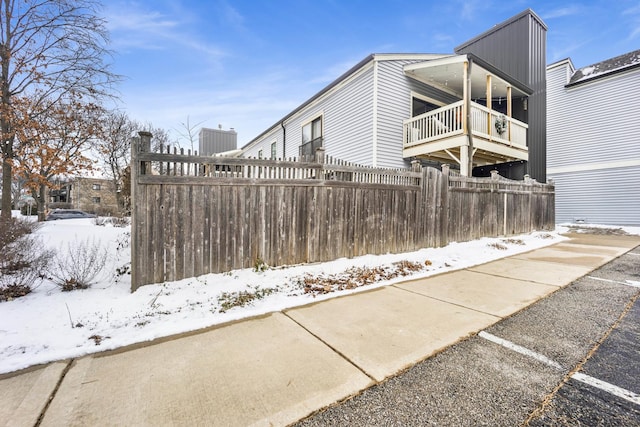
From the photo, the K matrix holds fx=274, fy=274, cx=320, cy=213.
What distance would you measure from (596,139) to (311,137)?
44.8ft

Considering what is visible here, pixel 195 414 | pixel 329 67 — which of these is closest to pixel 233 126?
pixel 329 67

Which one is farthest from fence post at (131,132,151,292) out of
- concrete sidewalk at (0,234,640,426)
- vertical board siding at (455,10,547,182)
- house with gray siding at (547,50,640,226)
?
house with gray siding at (547,50,640,226)

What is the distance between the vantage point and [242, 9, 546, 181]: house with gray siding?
9.17 meters

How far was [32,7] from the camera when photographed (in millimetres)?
6402

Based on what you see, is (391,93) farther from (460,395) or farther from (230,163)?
(460,395)

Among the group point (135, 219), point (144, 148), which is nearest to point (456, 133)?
point (144, 148)

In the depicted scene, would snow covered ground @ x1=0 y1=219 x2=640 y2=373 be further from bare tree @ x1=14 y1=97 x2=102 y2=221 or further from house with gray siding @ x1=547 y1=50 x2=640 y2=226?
house with gray siding @ x1=547 y1=50 x2=640 y2=226

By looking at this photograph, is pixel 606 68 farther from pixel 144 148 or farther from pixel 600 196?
pixel 144 148

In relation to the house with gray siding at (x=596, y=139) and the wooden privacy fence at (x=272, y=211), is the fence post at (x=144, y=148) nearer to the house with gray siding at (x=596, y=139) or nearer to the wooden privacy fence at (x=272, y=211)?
the wooden privacy fence at (x=272, y=211)

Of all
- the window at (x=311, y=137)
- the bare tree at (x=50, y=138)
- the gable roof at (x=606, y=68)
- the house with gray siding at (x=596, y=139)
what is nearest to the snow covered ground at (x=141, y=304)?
the bare tree at (x=50, y=138)

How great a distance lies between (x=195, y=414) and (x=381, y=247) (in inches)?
180

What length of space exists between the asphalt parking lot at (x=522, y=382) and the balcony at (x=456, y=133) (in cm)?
724

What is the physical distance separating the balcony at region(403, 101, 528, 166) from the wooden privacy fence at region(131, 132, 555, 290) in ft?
8.70

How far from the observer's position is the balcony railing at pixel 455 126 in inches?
353
